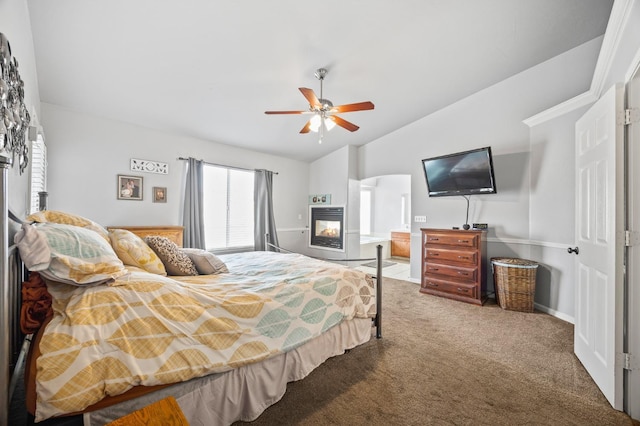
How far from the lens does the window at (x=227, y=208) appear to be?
15.9 ft

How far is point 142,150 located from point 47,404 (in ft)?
12.5

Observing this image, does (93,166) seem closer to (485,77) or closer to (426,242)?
(426,242)

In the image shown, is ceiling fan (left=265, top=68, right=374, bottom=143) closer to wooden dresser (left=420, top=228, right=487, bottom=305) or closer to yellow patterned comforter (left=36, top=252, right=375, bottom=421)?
yellow patterned comforter (left=36, top=252, right=375, bottom=421)

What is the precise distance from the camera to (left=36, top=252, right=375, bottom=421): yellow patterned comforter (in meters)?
1.05

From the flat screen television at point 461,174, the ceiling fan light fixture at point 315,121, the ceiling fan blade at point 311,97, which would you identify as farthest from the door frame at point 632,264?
the ceiling fan light fixture at point 315,121

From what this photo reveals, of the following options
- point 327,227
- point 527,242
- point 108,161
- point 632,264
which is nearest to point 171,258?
point 108,161

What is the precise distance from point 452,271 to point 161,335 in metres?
3.82

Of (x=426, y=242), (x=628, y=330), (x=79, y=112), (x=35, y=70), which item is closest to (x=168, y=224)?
(x=79, y=112)

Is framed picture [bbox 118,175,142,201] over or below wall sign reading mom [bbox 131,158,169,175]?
below

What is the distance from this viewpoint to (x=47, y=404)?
0.99m

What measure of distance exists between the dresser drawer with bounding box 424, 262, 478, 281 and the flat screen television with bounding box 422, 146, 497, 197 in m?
1.13

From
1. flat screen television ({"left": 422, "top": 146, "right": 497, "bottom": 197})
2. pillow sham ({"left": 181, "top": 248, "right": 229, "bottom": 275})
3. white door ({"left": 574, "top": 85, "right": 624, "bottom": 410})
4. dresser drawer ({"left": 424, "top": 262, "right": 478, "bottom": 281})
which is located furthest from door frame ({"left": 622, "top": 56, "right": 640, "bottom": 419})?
pillow sham ({"left": 181, "top": 248, "right": 229, "bottom": 275})

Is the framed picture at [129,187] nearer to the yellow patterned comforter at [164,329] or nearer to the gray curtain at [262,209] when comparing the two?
the gray curtain at [262,209]

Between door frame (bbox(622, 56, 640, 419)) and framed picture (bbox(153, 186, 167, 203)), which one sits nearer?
A: door frame (bbox(622, 56, 640, 419))
